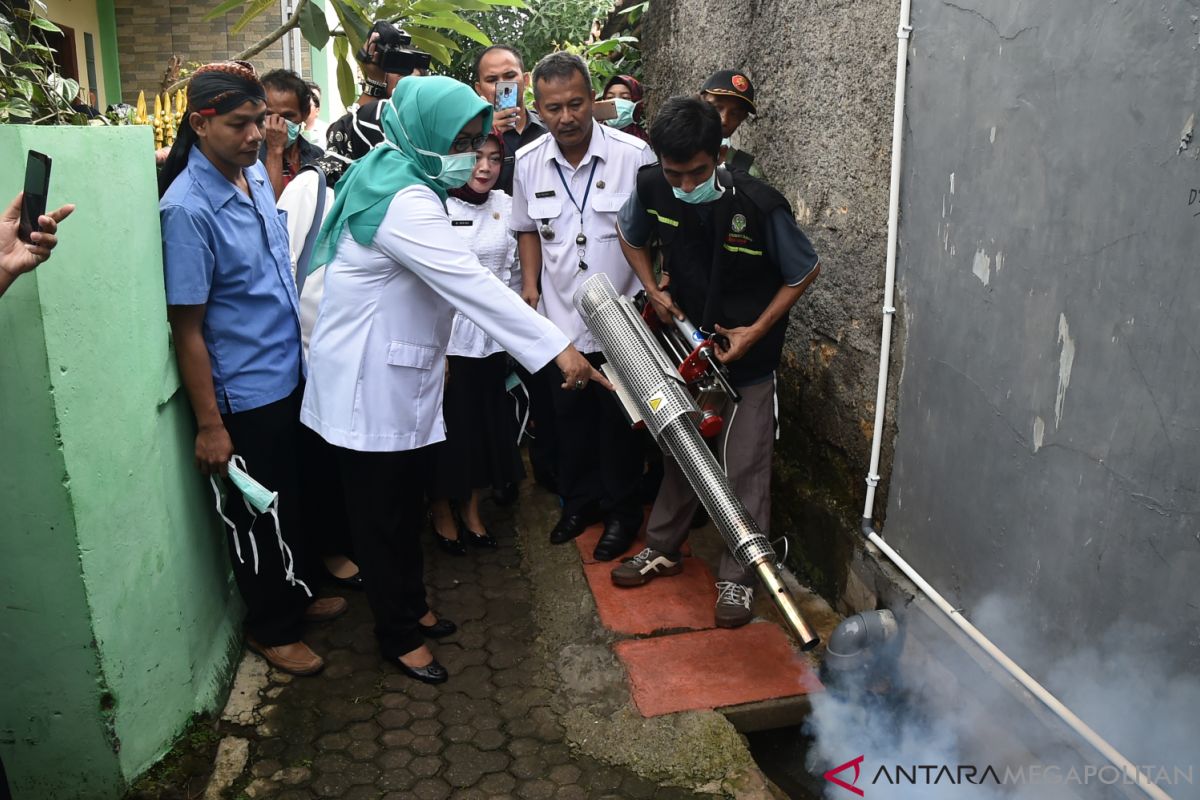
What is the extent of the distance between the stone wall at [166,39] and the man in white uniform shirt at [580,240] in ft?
21.1

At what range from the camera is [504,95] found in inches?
169

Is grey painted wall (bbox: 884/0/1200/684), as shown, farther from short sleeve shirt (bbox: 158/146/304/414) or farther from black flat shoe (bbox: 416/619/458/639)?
short sleeve shirt (bbox: 158/146/304/414)

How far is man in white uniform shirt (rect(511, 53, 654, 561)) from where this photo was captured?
155 inches

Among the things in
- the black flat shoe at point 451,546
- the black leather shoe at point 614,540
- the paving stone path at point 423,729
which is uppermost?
the black leather shoe at point 614,540

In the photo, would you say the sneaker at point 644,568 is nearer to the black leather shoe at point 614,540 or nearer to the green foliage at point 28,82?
the black leather shoe at point 614,540

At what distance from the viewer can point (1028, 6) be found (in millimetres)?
2334

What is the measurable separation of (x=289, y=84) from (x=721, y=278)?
2.26 meters

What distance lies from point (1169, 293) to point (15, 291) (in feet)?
8.42

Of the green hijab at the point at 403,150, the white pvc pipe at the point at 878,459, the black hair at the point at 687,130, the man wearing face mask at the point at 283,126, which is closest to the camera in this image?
the white pvc pipe at the point at 878,459

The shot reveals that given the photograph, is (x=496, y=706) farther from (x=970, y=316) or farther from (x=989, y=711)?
(x=970, y=316)

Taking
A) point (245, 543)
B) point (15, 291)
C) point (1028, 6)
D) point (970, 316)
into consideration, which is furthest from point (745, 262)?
point (15, 291)

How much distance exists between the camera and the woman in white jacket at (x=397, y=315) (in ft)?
9.15

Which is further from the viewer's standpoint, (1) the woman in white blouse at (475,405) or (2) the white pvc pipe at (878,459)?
(1) the woman in white blouse at (475,405)

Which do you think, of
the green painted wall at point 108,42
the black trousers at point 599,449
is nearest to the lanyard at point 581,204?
the black trousers at point 599,449
